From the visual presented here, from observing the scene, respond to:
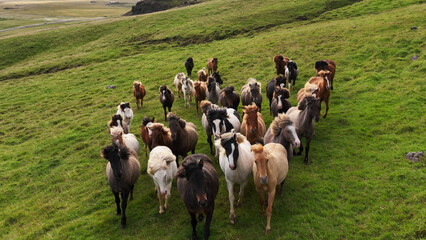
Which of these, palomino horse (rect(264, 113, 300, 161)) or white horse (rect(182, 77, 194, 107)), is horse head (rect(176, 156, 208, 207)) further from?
white horse (rect(182, 77, 194, 107))

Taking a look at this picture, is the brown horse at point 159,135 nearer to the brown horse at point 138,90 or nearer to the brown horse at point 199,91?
the brown horse at point 199,91

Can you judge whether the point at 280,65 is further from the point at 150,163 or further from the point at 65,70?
the point at 65,70

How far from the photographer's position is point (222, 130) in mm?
10320

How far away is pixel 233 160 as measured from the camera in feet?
24.7

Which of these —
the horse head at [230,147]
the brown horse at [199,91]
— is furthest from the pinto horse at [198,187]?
the brown horse at [199,91]

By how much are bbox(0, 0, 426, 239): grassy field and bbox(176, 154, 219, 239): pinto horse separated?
3.58ft

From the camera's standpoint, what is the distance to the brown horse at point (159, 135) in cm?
1021

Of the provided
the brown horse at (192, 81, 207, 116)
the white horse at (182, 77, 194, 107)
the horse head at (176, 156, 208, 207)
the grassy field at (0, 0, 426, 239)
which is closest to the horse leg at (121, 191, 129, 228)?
the grassy field at (0, 0, 426, 239)

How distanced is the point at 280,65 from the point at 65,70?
28.9 meters

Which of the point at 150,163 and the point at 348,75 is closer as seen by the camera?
the point at 150,163

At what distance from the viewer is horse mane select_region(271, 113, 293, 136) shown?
9141mm

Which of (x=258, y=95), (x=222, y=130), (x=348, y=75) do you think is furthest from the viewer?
(x=348, y=75)

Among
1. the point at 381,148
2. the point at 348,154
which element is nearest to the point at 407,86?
the point at 381,148

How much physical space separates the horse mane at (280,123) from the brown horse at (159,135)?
4.08m
